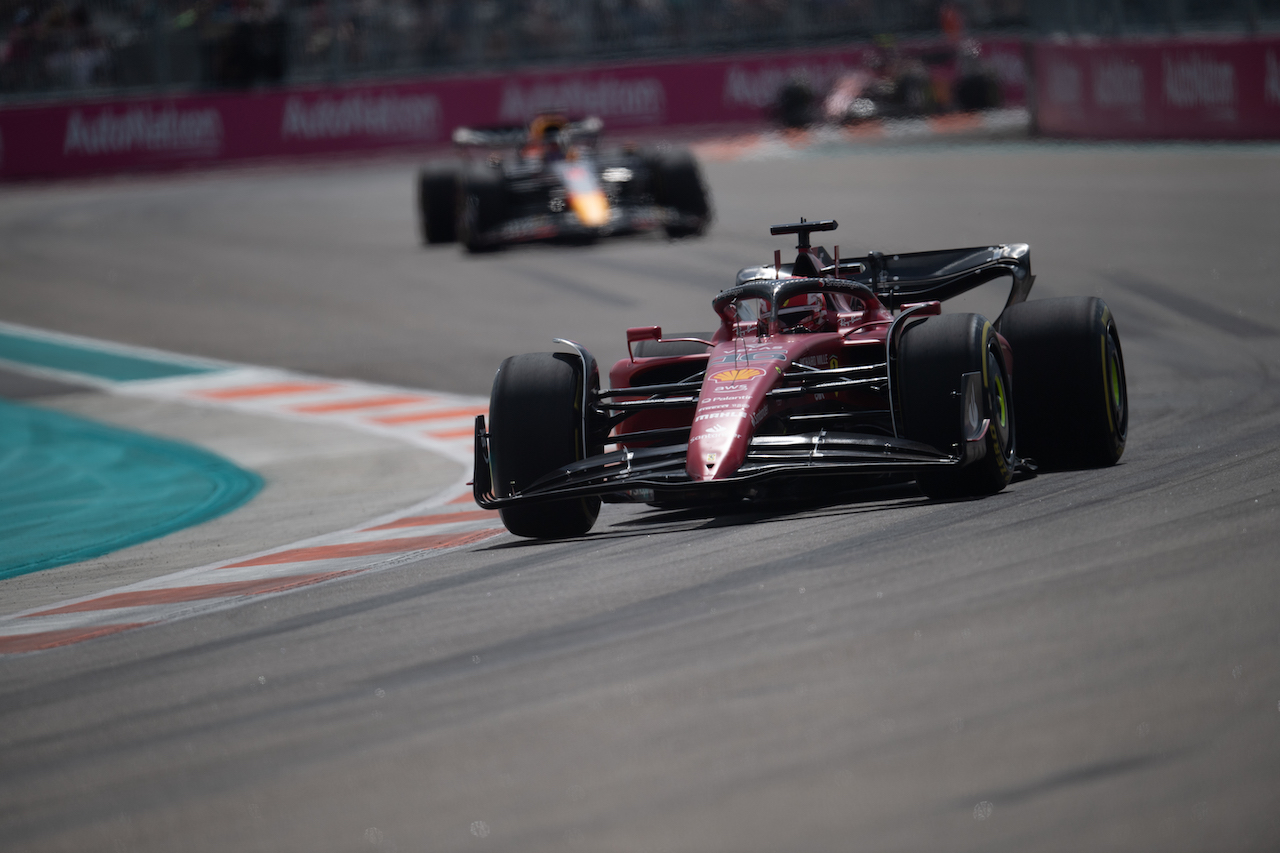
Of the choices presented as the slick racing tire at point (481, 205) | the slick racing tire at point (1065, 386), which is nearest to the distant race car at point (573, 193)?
the slick racing tire at point (481, 205)

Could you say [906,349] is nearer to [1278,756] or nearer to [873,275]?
[873,275]

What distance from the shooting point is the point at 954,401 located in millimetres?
7258

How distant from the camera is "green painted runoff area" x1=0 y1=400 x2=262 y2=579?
380 inches

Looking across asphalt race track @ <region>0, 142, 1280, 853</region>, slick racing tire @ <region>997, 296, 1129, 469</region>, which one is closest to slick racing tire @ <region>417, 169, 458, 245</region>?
asphalt race track @ <region>0, 142, 1280, 853</region>

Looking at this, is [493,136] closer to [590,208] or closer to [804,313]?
[590,208]

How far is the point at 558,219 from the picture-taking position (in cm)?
2008

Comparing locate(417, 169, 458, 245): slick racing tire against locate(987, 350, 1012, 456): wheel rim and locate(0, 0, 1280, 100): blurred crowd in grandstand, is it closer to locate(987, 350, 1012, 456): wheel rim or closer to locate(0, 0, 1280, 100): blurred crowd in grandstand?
locate(0, 0, 1280, 100): blurred crowd in grandstand

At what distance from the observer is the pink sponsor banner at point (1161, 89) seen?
897 inches

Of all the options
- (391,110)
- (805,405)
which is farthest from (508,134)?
(805,405)

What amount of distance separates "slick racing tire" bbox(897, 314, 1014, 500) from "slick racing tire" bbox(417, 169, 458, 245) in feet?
46.6

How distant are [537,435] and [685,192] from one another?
12.6 meters

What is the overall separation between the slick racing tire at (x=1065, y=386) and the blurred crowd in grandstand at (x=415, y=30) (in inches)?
678

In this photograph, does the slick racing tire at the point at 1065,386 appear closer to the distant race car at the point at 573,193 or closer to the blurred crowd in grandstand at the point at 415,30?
the distant race car at the point at 573,193

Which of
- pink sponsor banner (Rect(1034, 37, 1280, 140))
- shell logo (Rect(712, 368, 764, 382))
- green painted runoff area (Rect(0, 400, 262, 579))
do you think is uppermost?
pink sponsor banner (Rect(1034, 37, 1280, 140))
